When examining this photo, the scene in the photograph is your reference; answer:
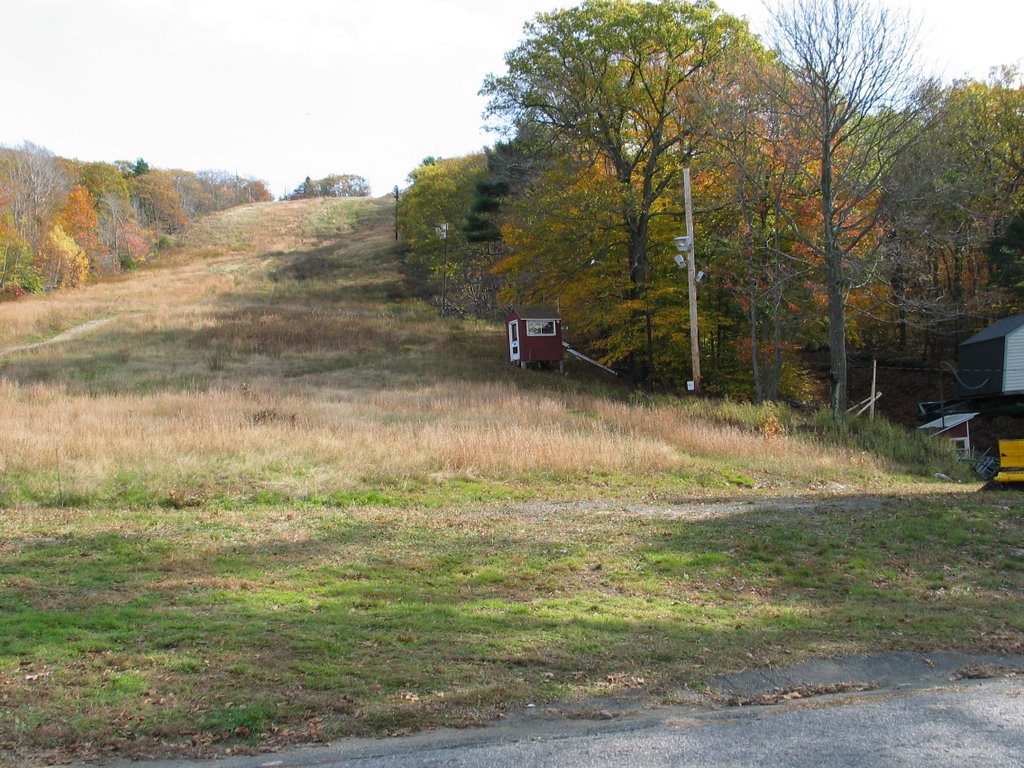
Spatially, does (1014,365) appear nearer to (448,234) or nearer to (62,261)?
(448,234)

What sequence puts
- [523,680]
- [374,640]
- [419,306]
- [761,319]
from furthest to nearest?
[419,306] → [761,319] → [374,640] → [523,680]

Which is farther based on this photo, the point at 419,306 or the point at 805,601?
the point at 419,306

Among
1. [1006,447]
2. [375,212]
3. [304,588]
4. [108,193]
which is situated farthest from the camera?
[375,212]

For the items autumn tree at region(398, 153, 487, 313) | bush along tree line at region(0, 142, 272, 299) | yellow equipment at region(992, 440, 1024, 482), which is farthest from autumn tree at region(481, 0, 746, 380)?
bush along tree line at region(0, 142, 272, 299)

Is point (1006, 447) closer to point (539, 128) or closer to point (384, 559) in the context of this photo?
point (384, 559)

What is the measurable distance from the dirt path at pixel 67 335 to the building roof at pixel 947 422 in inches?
1413

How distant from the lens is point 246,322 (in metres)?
41.7

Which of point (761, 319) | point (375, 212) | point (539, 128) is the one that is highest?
point (375, 212)

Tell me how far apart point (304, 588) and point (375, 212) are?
10465cm

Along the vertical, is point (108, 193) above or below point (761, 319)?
above

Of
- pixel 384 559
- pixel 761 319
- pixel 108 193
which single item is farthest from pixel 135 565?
pixel 108 193

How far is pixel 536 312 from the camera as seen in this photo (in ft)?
119

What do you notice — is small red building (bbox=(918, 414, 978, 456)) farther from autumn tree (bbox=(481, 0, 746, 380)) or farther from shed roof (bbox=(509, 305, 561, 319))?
shed roof (bbox=(509, 305, 561, 319))

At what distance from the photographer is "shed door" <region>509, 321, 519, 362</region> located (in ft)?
119
